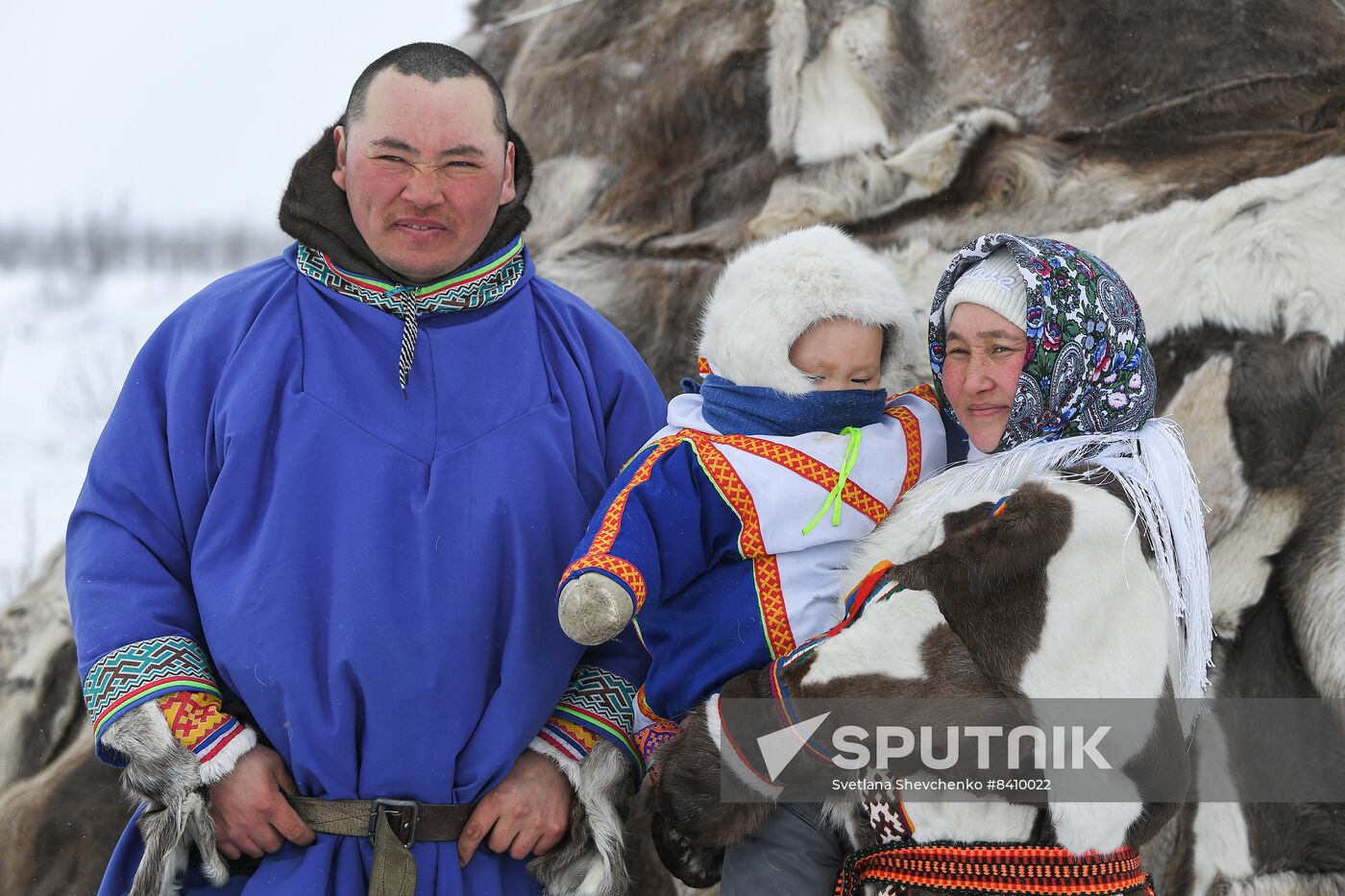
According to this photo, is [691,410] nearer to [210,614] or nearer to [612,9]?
[210,614]

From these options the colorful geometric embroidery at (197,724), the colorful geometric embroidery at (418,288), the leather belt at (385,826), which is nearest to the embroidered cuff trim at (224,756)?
the colorful geometric embroidery at (197,724)

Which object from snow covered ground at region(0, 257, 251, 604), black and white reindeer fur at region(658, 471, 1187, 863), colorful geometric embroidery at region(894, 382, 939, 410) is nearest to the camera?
black and white reindeer fur at region(658, 471, 1187, 863)

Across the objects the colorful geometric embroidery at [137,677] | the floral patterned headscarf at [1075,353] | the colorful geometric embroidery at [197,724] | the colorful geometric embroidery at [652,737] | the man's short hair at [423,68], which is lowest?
the colorful geometric embroidery at [652,737]

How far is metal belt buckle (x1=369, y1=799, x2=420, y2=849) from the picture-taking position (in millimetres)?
1718

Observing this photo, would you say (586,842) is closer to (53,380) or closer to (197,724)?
(197,724)

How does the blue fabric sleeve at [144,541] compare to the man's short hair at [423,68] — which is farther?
the man's short hair at [423,68]

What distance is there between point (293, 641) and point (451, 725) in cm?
26

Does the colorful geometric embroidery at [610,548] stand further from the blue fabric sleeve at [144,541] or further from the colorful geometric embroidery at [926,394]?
the blue fabric sleeve at [144,541]

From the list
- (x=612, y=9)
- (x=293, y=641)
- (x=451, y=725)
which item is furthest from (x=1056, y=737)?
(x=612, y=9)

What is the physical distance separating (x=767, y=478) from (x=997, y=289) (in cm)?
44

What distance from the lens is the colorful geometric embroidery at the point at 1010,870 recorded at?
1.52 metres

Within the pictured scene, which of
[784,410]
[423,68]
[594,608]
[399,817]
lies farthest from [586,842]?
[423,68]

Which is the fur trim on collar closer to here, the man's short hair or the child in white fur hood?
the child in white fur hood

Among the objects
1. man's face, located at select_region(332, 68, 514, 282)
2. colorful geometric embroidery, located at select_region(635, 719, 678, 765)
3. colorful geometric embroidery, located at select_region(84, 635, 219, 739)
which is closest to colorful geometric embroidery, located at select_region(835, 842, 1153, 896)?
colorful geometric embroidery, located at select_region(635, 719, 678, 765)
